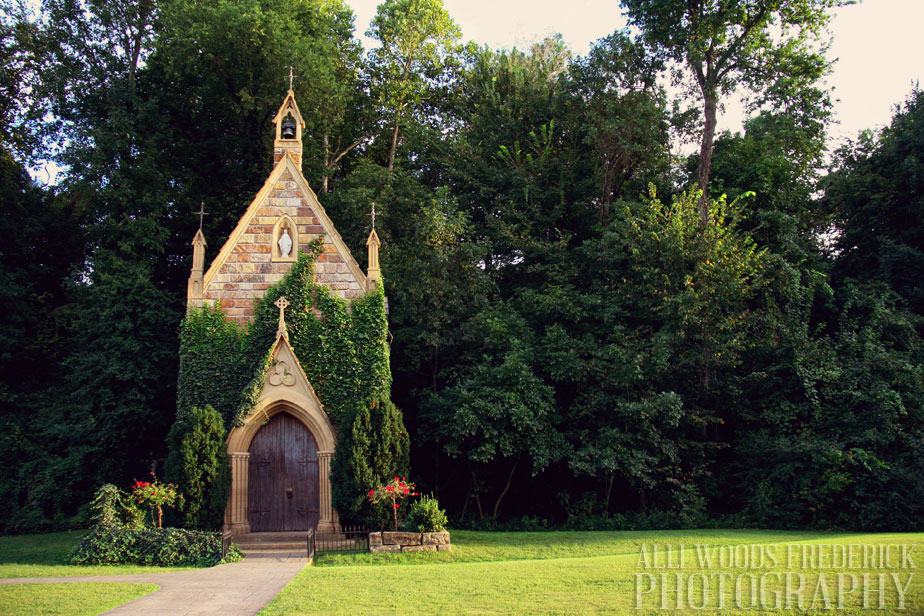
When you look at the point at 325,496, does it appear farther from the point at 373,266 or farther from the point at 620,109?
the point at 620,109

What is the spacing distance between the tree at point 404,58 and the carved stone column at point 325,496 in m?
15.4

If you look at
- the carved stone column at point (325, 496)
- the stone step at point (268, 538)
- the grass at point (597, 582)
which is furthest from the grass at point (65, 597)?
the carved stone column at point (325, 496)

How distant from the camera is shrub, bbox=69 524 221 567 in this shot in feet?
41.5

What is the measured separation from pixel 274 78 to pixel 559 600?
66.3 feet

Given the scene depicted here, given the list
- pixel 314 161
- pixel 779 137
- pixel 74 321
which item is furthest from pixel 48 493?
pixel 779 137

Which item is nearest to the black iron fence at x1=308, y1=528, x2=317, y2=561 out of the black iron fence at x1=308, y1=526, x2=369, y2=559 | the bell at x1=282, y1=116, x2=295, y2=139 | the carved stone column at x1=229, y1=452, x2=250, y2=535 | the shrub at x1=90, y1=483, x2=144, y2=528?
the black iron fence at x1=308, y1=526, x2=369, y2=559

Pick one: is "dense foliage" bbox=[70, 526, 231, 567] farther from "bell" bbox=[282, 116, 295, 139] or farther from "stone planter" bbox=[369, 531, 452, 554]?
"bell" bbox=[282, 116, 295, 139]

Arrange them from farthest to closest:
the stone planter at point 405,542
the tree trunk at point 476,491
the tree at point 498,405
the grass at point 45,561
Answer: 1. the tree trunk at point 476,491
2. the tree at point 498,405
3. the stone planter at point 405,542
4. the grass at point 45,561

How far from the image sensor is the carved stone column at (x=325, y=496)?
607 inches

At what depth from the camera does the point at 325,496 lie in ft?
51.2

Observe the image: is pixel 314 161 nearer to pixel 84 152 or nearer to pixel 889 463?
pixel 84 152

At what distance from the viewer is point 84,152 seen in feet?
71.7

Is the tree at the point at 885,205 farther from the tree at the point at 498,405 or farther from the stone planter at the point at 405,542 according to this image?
the stone planter at the point at 405,542

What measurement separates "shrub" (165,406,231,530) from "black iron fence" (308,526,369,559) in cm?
218
